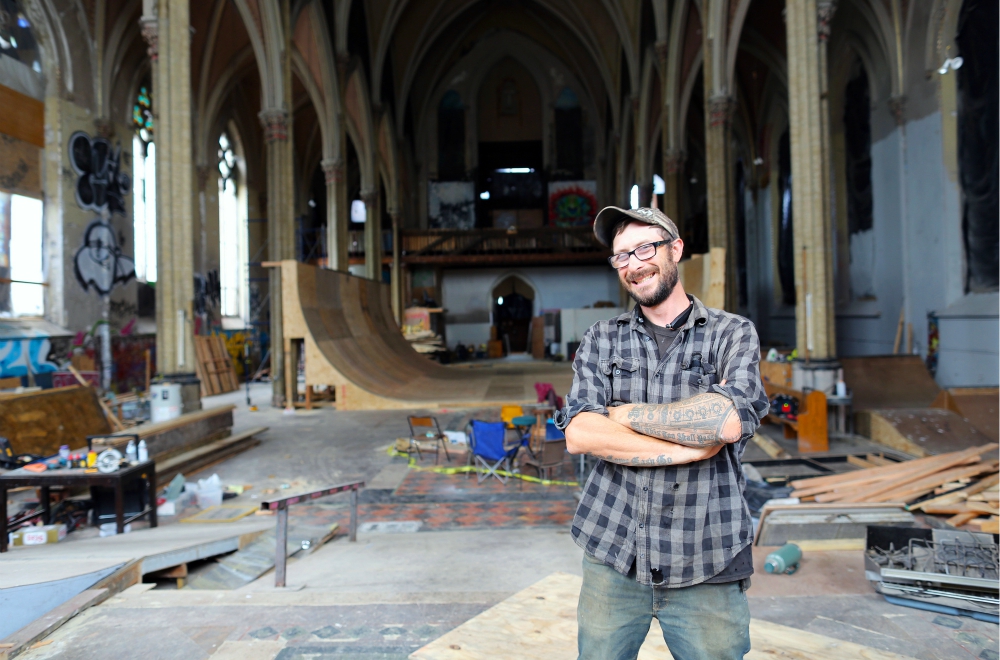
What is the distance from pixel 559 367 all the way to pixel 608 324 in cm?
1863

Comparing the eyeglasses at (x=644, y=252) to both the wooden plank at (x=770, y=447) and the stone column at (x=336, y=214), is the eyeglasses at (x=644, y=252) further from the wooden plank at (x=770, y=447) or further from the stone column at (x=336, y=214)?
the stone column at (x=336, y=214)

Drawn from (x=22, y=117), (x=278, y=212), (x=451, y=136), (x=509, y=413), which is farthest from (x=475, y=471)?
(x=451, y=136)

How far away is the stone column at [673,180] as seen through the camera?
1711 cm

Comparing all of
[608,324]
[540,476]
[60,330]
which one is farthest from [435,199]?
[608,324]

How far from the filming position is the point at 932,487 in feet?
18.0

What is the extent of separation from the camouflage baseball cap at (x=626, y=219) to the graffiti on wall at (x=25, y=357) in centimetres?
1409

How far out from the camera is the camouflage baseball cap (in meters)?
1.69

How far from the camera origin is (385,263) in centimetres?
2631

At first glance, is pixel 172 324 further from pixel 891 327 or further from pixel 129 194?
pixel 891 327

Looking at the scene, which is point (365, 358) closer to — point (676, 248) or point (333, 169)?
point (333, 169)

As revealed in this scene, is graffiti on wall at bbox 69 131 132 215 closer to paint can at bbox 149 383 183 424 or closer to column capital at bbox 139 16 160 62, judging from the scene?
column capital at bbox 139 16 160 62

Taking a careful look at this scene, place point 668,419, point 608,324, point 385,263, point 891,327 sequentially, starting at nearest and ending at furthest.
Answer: point 668,419, point 608,324, point 891,327, point 385,263

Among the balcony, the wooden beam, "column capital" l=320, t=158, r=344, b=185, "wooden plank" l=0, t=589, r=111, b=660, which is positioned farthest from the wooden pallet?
"wooden plank" l=0, t=589, r=111, b=660

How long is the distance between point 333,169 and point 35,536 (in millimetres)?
13539
